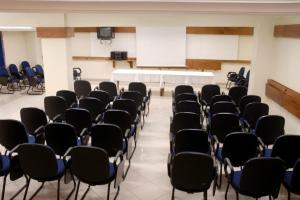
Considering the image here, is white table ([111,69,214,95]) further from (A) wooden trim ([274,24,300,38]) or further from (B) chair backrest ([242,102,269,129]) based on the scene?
(B) chair backrest ([242,102,269,129])

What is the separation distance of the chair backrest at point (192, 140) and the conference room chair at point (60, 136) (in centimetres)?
144

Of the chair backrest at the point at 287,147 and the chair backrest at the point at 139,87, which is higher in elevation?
the chair backrest at the point at 139,87

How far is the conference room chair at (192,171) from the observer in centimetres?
307

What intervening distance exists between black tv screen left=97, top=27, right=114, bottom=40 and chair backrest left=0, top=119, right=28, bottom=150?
355 inches

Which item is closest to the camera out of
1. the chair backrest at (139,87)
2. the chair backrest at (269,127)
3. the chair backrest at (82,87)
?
the chair backrest at (269,127)

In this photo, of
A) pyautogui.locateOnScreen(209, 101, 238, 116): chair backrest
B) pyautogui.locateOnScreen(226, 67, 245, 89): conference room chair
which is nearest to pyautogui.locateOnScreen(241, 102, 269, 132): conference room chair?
pyautogui.locateOnScreen(209, 101, 238, 116): chair backrest

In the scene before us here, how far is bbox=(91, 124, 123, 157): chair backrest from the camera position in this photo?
4.02 meters

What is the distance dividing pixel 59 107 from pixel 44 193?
88.1 inches

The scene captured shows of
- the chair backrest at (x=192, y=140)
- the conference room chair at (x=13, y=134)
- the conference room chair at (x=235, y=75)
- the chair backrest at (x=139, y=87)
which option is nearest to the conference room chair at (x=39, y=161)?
the conference room chair at (x=13, y=134)

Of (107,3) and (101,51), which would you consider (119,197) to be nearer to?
(107,3)

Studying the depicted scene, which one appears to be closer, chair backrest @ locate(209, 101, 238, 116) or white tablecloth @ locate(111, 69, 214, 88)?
chair backrest @ locate(209, 101, 238, 116)

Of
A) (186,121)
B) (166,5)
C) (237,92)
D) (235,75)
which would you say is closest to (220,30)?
(235,75)

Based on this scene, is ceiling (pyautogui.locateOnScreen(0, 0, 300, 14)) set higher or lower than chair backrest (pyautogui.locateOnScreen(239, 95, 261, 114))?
higher

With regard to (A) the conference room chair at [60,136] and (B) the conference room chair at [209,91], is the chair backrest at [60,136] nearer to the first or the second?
(A) the conference room chair at [60,136]
